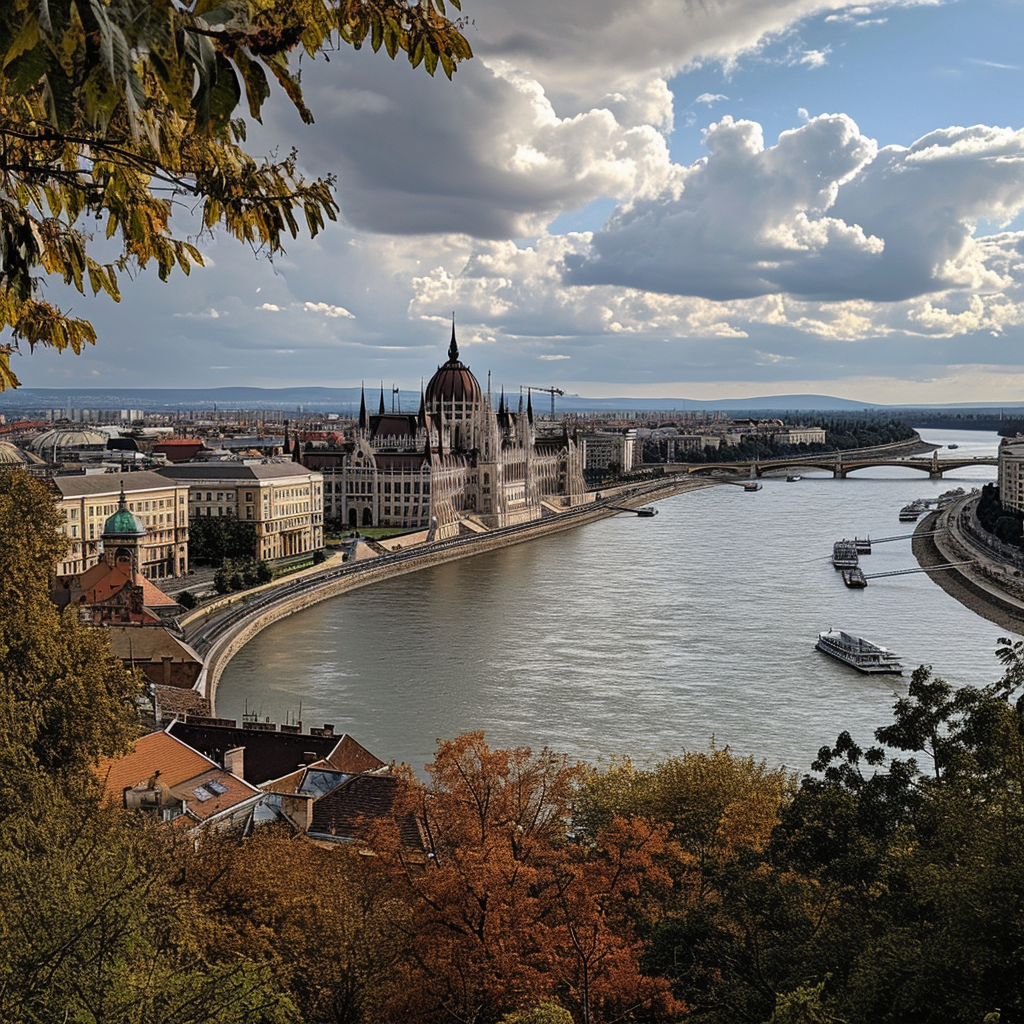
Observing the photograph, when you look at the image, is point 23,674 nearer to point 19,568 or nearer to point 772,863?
point 19,568

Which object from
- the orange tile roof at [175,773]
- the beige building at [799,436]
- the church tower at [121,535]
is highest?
the beige building at [799,436]

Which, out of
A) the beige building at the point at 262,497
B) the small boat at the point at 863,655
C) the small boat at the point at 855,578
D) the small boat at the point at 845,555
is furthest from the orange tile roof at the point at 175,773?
the small boat at the point at 845,555

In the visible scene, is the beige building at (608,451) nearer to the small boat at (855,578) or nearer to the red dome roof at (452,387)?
the red dome roof at (452,387)

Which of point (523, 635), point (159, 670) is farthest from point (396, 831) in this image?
point (523, 635)

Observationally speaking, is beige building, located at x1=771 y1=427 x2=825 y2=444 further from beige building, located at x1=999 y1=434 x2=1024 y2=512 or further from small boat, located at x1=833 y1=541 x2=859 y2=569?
small boat, located at x1=833 y1=541 x2=859 y2=569

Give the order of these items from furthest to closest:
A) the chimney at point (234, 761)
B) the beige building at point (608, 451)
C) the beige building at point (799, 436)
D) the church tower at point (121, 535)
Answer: the beige building at point (799, 436) < the beige building at point (608, 451) < the church tower at point (121, 535) < the chimney at point (234, 761)

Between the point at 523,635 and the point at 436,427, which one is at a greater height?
the point at 436,427

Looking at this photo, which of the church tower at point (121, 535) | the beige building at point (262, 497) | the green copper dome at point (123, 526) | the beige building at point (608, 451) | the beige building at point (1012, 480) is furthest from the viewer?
the beige building at point (608, 451)
